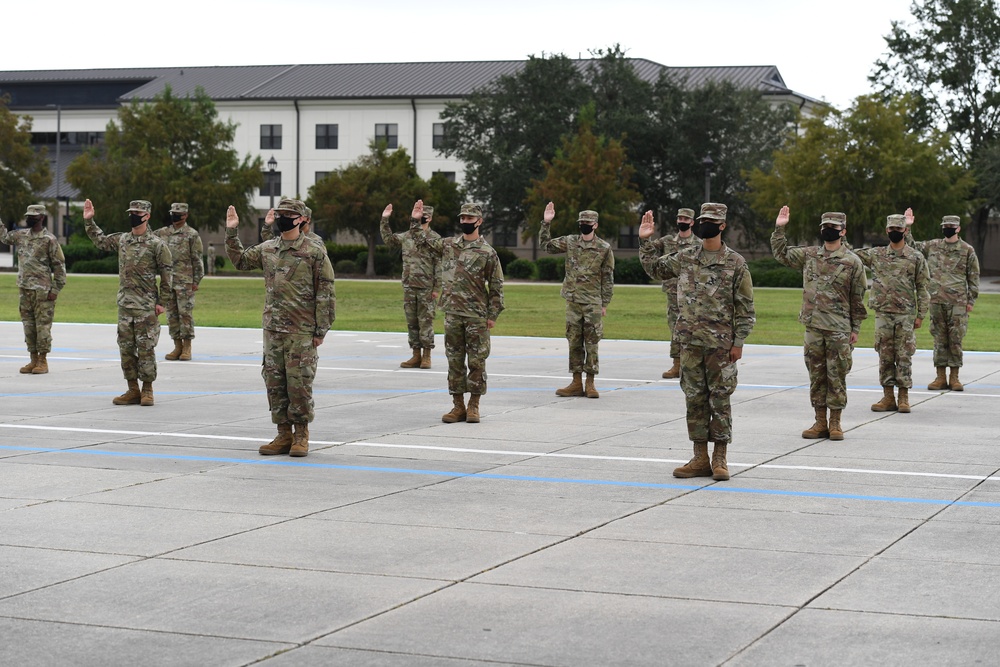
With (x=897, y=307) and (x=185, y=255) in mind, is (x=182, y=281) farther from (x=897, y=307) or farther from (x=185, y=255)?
(x=897, y=307)

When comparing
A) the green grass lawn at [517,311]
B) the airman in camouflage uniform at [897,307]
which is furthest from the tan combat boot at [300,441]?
the green grass lawn at [517,311]

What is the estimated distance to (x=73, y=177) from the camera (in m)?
66.8

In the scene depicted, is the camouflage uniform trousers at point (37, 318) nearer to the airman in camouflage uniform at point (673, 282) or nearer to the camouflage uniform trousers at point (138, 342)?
the camouflage uniform trousers at point (138, 342)

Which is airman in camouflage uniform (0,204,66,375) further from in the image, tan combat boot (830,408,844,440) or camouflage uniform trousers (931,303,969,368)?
camouflage uniform trousers (931,303,969,368)

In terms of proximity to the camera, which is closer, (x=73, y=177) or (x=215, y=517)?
(x=215, y=517)

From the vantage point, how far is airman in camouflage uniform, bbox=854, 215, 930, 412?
15094 mm

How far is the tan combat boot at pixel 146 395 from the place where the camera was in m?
14.9

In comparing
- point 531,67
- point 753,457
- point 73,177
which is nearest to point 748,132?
point 531,67

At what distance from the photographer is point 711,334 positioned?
10.5 metres

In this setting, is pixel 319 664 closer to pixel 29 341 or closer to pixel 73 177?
pixel 29 341

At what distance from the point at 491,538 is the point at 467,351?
5803 mm

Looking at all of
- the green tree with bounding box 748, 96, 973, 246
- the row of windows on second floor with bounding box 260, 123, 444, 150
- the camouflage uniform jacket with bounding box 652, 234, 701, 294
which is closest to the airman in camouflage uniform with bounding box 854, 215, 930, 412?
the camouflage uniform jacket with bounding box 652, 234, 701, 294

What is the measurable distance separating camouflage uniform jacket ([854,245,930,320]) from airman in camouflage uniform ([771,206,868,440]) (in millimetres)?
2340

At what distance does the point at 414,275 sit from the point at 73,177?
51091 mm
